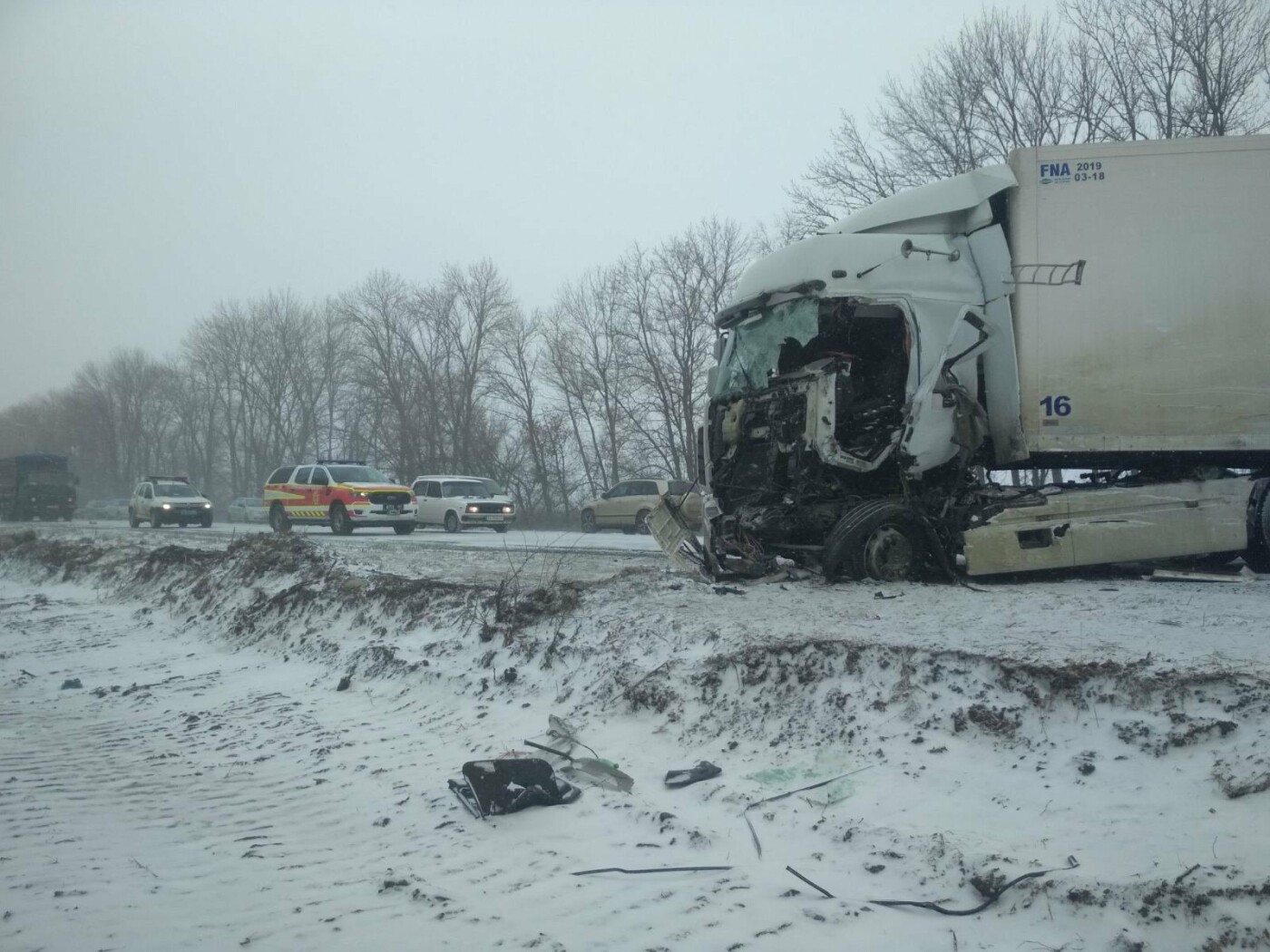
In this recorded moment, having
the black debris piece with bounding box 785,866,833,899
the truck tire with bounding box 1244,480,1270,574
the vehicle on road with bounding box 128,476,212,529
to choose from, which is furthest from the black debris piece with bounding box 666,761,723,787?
the vehicle on road with bounding box 128,476,212,529

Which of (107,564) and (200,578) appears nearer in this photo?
(200,578)

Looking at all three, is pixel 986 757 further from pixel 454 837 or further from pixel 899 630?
pixel 454 837

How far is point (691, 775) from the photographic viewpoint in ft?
15.7

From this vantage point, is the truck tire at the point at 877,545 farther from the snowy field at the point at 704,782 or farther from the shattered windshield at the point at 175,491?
the shattered windshield at the point at 175,491

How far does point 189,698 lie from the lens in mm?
7742

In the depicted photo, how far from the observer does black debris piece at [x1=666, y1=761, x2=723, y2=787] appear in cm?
476

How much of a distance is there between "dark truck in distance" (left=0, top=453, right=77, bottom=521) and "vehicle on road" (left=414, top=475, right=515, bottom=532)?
81.0ft

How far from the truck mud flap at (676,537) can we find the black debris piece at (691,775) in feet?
16.4

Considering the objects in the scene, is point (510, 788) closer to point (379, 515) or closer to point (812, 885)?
point (812, 885)

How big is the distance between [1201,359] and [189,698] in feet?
30.1

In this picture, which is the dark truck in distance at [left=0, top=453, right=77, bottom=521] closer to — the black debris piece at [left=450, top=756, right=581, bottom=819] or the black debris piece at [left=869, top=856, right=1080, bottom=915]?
the black debris piece at [left=450, top=756, right=581, bottom=819]

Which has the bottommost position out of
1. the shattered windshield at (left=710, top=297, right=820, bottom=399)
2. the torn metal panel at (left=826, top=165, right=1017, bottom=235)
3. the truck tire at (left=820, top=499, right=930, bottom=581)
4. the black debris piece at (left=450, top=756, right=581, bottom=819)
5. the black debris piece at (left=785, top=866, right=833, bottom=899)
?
the black debris piece at (left=785, top=866, right=833, bottom=899)

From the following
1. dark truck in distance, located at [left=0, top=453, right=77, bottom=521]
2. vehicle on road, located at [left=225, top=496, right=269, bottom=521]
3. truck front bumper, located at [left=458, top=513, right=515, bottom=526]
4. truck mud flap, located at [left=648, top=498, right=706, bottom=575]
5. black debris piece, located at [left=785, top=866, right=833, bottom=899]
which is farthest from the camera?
vehicle on road, located at [left=225, top=496, right=269, bottom=521]

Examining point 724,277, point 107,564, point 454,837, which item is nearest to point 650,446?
point 724,277
